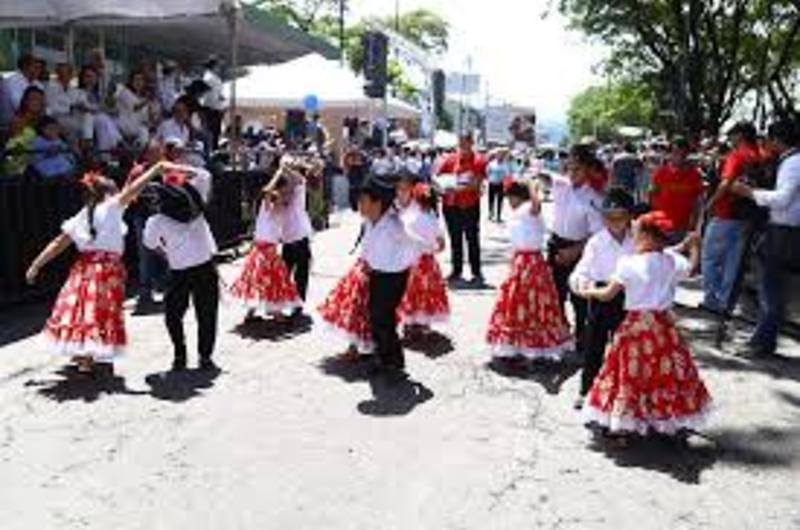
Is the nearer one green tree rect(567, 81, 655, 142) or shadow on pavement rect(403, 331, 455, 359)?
shadow on pavement rect(403, 331, 455, 359)

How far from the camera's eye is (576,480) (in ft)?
24.0

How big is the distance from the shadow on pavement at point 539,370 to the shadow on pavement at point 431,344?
0.63 meters

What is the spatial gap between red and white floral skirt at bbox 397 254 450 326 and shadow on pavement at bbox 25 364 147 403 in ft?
9.33

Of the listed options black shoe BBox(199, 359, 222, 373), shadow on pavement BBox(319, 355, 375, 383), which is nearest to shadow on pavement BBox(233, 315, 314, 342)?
shadow on pavement BBox(319, 355, 375, 383)

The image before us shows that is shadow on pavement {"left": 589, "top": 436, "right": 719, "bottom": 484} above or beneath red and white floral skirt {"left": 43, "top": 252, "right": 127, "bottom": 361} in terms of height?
beneath

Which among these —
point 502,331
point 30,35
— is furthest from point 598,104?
point 502,331

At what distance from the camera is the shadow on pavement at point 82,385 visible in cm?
910

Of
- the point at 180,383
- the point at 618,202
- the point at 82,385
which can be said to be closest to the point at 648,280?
the point at 618,202

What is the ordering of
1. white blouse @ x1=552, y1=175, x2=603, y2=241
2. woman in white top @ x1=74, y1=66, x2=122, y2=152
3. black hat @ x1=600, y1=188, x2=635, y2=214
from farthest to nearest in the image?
woman in white top @ x1=74, y1=66, x2=122, y2=152 → white blouse @ x1=552, y1=175, x2=603, y2=241 → black hat @ x1=600, y1=188, x2=635, y2=214

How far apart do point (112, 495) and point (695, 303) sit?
9.55 meters

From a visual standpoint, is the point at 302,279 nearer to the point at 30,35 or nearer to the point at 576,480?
the point at 576,480

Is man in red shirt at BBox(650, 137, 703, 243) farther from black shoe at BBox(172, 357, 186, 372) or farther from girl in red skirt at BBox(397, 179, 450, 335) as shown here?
black shoe at BBox(172, 357, 186, 372)

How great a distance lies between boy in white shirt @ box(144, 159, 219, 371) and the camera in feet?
32.1

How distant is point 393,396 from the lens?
9.34 m
